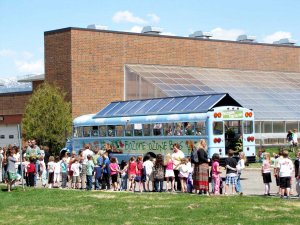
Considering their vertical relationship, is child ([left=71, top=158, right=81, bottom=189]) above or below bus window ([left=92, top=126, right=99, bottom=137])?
below

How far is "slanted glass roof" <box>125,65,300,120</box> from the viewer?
5166 cm

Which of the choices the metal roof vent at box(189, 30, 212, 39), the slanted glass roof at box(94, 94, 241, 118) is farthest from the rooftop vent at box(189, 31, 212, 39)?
the slanted glass roof at box(94, 94, 241, 118)

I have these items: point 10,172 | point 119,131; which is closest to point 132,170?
point 10,172

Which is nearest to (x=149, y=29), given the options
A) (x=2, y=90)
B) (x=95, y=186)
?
(x=2, y=90)

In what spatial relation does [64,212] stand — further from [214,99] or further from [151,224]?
[214,99]

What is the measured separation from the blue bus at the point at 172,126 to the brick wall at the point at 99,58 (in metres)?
11.7

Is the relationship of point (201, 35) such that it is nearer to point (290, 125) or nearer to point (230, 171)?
point (290, 125)

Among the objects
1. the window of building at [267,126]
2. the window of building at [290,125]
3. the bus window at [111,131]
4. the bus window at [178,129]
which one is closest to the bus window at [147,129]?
the bus window at [178,129]

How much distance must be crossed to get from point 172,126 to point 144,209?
14.1m

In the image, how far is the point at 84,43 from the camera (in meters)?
52.9

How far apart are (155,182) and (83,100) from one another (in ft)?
84.6

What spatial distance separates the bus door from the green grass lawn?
361 inches

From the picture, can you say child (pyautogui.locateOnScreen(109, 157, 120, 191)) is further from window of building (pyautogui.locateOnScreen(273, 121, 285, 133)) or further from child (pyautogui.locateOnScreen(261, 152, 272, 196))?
window of building (pyautogui.locateOnScreen(273, 121, 285, 133))

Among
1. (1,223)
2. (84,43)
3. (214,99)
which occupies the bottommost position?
(1,223)
